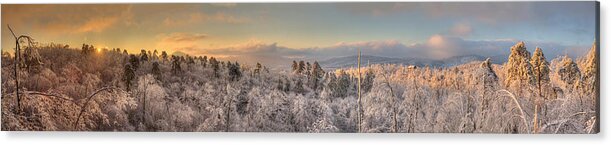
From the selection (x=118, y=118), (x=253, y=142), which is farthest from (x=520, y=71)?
(x=118, y=118)

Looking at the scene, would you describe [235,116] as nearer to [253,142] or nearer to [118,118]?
[253,142]

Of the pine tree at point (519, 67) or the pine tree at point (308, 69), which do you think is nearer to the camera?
the pine tree at point (519, 67)

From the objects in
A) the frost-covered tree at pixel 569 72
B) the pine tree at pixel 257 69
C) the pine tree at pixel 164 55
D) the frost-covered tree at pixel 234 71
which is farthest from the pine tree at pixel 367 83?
the pine tree at pixel 164 55

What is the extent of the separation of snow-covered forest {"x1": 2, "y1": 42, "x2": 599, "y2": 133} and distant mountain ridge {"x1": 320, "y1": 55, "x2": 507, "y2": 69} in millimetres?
31

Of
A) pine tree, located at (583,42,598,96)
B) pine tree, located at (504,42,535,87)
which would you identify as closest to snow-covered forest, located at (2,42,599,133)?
pine tree, located at (504,42,535,87)

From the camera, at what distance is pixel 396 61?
564 cm

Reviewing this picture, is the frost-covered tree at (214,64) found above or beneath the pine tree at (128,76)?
above

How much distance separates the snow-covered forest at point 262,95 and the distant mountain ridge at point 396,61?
0.03m

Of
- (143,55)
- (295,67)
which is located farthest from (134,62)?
(295,67)

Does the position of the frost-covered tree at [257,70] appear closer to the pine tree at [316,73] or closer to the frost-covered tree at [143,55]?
the pine tree at [316,73]

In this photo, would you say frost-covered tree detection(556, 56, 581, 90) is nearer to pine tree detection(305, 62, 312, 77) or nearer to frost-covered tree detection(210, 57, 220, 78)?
pine tree detection(305, 62, 312, 77)

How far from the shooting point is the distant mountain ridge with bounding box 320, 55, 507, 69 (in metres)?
5.59

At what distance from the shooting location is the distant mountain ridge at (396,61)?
559 centimetres

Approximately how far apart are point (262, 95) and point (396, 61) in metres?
0.85
